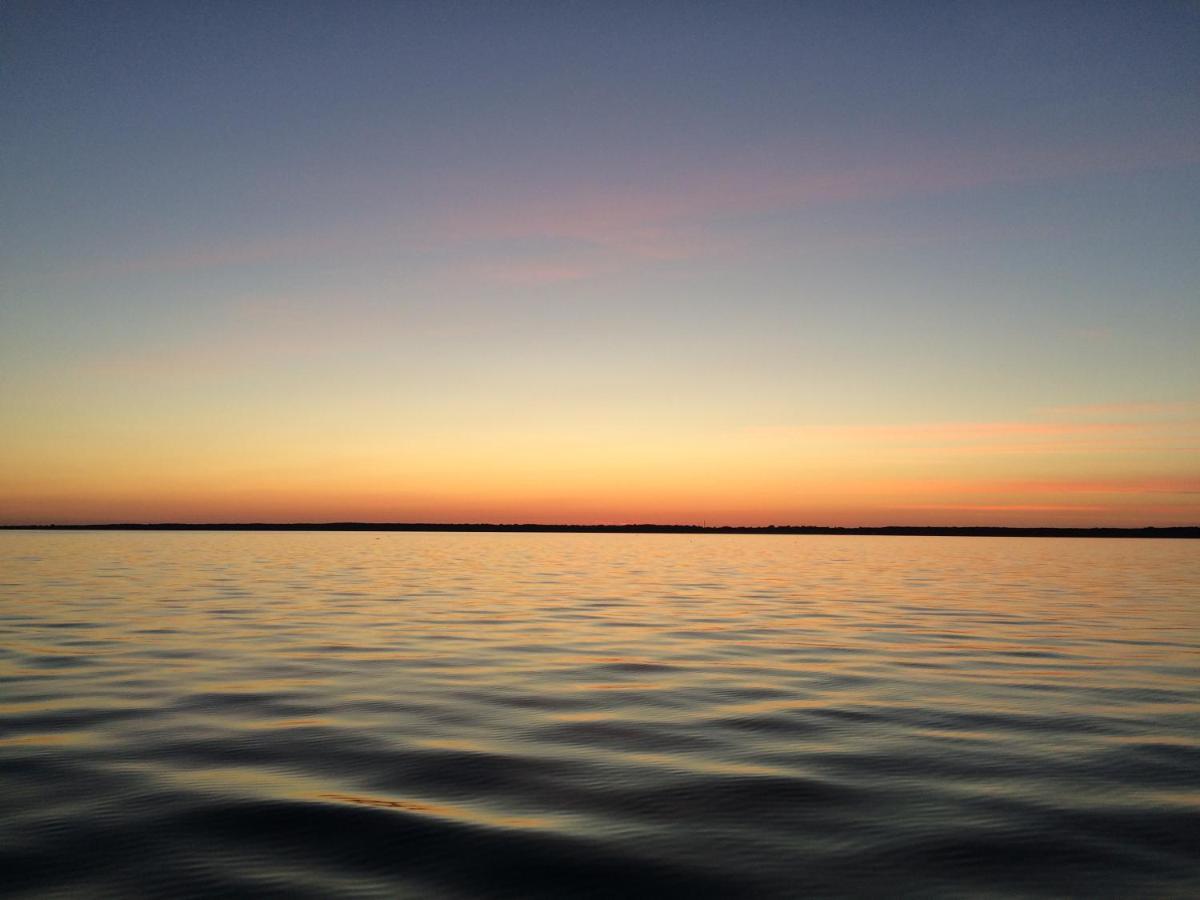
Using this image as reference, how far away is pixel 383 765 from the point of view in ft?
26.2

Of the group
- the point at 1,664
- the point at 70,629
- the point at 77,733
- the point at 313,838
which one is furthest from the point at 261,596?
the point at 313,838

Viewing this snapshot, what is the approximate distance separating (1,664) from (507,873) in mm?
11339

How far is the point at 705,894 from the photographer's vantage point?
5113mm

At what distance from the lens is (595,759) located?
8.23 m

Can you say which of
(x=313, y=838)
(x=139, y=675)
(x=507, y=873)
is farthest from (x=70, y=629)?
(x=507, y=873)

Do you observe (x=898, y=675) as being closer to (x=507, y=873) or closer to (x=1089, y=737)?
(x=1089, y=737)

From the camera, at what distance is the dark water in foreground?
548cm

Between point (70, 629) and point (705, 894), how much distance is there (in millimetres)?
16754

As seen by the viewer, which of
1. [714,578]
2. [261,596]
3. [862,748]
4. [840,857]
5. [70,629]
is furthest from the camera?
[714,578]

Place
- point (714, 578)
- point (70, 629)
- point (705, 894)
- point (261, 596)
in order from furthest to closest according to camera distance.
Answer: point (714, 578), point (261, 596), point (70, 629), point (705, 894)

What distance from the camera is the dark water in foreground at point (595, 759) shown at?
5.48 meters

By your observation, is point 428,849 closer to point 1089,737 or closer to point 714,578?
point 1089,737

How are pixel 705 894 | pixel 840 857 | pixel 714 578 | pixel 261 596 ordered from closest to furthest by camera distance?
pixel 705 894, pixel 840 857, pixel 261 596, pixel 714 578

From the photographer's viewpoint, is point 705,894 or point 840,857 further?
point 840,857
